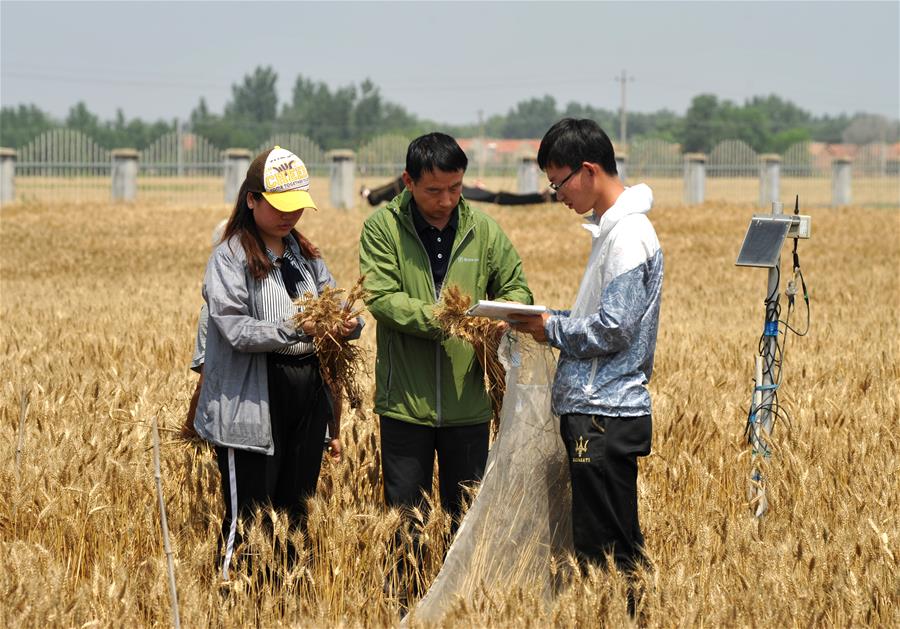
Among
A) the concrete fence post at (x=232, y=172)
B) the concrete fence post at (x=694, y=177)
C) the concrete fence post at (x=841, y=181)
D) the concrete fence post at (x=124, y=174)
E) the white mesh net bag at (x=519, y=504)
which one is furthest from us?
the concrete fence post at (x=841, y=181)

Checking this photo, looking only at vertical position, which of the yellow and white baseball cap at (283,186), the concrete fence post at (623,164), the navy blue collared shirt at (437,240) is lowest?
the navy blue collared shirt at (437,240)

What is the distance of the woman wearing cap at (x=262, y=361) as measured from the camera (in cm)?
425

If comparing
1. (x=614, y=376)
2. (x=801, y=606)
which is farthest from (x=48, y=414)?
(x=801, y=606)

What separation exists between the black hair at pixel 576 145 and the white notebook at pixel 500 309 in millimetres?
472

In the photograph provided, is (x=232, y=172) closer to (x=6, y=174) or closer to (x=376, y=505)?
(x=6, y=174)

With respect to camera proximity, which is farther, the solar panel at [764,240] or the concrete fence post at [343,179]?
the concrete fence post at [343,179]

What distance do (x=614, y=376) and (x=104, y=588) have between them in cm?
176

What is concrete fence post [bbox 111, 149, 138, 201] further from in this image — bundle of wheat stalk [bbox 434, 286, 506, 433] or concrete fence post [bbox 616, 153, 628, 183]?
bundle of wheat stalk [bbox 434, 286, 506, 433]

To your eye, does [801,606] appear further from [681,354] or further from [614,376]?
[681,354]

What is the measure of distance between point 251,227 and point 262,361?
49cm

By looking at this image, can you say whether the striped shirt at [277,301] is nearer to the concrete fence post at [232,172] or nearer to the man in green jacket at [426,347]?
the man in green jacket at [426,347]

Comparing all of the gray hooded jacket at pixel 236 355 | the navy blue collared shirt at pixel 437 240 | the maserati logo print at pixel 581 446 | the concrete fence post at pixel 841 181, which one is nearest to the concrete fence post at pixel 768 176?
the concrete fence post at pixel 841 181

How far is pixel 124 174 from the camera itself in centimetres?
3122

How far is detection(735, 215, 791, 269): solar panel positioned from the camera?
4848mm
